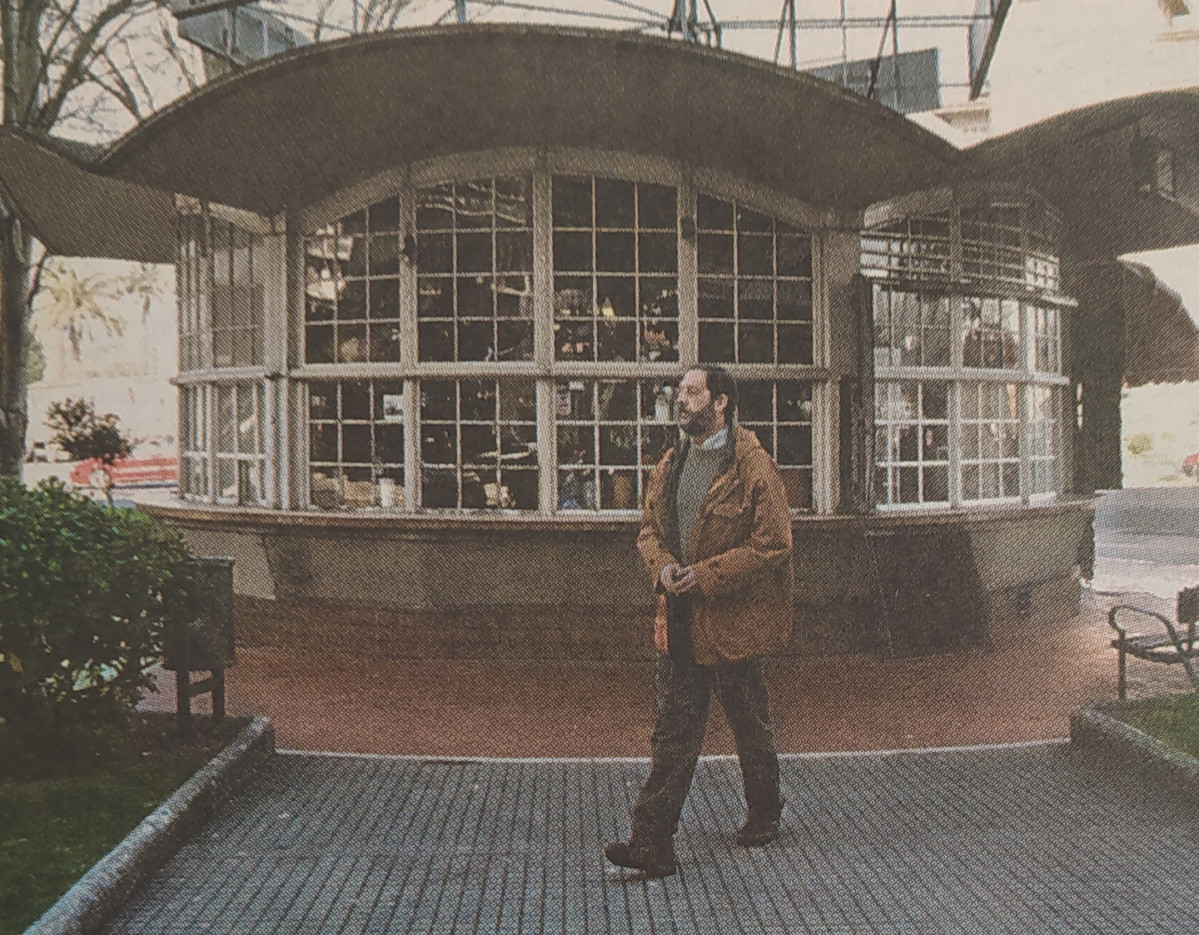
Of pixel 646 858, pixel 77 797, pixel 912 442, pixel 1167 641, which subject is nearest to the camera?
pixel 646 858

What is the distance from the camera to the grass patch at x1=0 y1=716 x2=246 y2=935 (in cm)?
412

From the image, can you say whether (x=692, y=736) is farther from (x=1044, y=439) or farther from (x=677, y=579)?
(x=1044, y=439)

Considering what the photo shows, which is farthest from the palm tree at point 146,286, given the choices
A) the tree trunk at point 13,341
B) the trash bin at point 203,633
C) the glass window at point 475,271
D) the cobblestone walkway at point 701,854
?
the cobblestone walkway at point 701,854

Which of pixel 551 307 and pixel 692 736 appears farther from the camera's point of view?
pixel 551 307

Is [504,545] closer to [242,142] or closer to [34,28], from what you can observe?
[242,142]

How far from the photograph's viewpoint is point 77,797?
5082mm

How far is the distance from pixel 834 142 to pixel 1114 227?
14.0 ft

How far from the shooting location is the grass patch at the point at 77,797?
4.12 meters

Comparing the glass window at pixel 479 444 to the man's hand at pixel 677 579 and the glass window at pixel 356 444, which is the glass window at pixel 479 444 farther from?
the man's hand at pixel 677 579

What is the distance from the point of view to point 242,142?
8266mm

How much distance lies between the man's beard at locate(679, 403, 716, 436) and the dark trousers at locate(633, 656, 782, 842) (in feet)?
3.11

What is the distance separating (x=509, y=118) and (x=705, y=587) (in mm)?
5019

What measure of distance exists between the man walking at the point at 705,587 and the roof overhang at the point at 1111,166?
14.3ft

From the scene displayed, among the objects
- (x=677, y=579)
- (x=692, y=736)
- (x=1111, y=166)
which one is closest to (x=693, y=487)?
(x=677, y=579)
